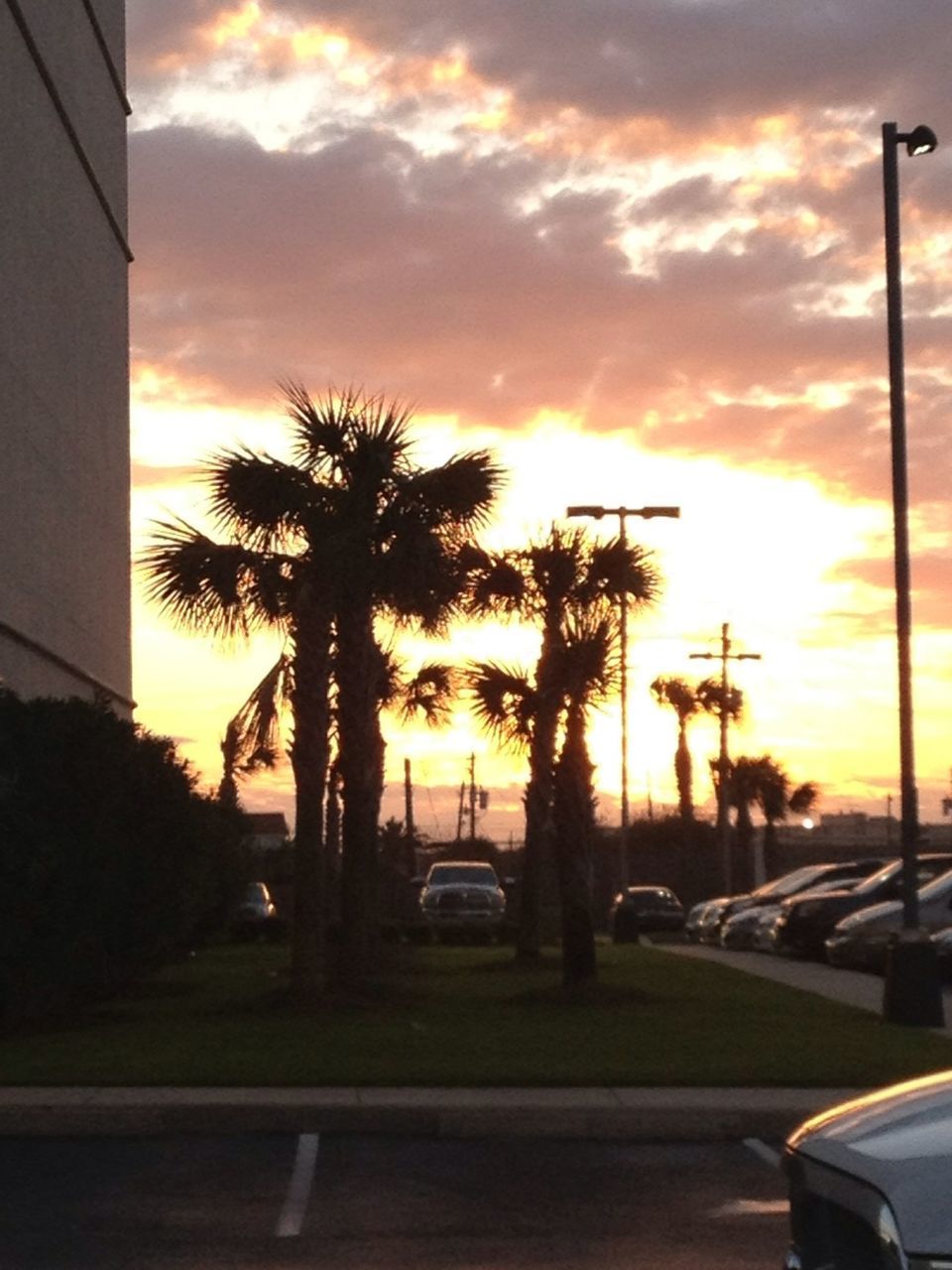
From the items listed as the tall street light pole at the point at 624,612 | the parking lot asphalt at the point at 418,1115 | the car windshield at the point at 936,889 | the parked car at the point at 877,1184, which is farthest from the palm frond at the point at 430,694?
the parked car at the point at 877,1184

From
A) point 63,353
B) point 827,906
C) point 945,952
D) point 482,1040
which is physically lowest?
point 482,1040

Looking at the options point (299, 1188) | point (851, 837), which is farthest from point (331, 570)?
point (851, 837)

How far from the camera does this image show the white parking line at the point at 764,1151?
12.7 m

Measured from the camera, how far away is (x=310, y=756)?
961 inches

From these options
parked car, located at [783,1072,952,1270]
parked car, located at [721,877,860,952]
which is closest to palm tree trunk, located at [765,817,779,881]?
parked car, located at [721,877,860,952]

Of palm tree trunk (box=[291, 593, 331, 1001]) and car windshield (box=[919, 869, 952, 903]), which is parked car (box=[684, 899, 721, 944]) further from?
palm tree trunk (box=[291, 593, 331, 1001])

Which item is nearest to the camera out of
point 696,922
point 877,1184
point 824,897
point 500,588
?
point 877,1184

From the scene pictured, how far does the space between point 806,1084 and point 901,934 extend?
17.5 ft

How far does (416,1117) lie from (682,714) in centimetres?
6718

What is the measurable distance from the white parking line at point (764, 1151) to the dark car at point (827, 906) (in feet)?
70.9

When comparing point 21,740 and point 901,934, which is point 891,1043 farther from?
point 21,740

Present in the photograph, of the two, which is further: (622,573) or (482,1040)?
(622,573)

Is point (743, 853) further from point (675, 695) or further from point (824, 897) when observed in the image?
point (824, 897)

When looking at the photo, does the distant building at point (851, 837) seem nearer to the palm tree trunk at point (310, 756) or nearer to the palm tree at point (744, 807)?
the palm tree at point (744, 807)
